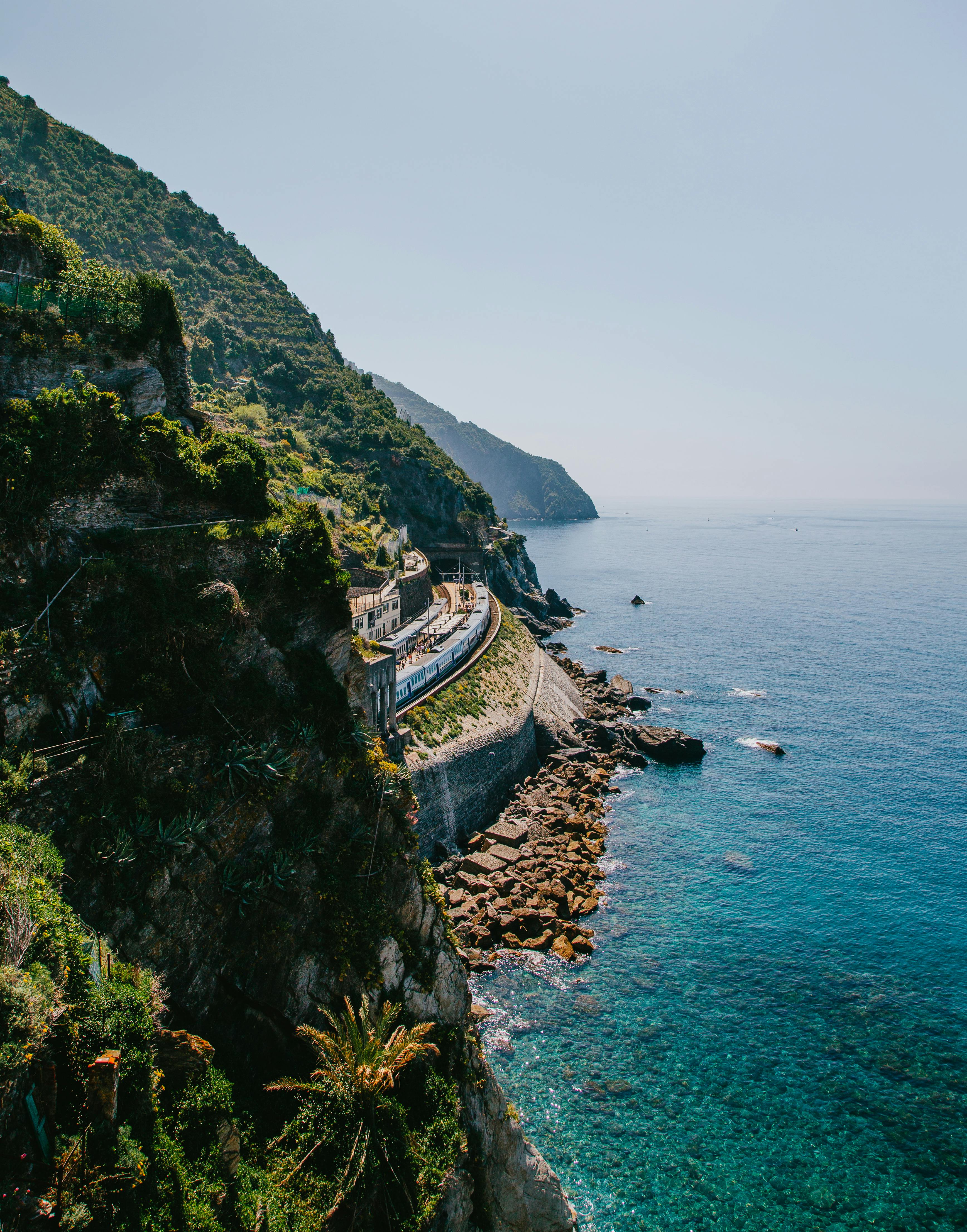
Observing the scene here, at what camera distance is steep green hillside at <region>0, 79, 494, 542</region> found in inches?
3762

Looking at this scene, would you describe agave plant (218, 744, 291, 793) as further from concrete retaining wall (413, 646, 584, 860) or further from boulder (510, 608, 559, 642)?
boulder (510, 608, 559, 642)

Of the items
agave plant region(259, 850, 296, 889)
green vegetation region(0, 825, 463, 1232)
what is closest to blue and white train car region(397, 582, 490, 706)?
agave plant region(259, 850, 296, 889)

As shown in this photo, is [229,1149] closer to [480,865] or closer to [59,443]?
[59,443]

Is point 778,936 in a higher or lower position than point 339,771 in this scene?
lower

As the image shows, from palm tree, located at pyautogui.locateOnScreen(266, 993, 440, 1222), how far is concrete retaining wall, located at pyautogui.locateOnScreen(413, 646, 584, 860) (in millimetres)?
17994

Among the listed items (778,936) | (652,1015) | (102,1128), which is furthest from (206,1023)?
(778,936)

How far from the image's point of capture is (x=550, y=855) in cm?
3897

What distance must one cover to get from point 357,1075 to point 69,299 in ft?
85.5

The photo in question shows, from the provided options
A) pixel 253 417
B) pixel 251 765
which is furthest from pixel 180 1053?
pixel 253 417

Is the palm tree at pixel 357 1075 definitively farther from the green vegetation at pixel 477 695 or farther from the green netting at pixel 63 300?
the green netting at pixel 63 300

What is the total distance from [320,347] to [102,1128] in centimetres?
12768

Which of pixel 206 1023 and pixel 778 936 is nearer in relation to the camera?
pixel 206 1023

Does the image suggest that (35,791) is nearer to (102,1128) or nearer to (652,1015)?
(102,1128)

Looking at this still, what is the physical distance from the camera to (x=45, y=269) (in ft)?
75.4
